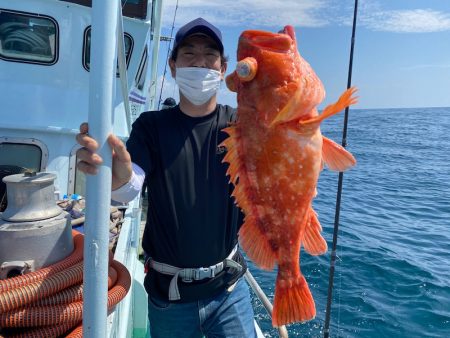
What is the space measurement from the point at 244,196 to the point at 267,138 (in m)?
0.33

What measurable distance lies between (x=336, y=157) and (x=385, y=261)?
26.9 feet

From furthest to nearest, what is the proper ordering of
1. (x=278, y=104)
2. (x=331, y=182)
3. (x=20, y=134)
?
(x=331, y=182)
(x=20, y=134)
(x=278, y=104)

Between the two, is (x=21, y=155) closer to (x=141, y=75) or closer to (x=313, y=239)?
(x=141, y=75)

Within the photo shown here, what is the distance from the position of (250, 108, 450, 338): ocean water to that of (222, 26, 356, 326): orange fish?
4.98 metres

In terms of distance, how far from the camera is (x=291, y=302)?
1.93 meters

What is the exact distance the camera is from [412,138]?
30.9 metres

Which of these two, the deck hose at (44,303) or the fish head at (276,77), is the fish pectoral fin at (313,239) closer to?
the fish head at (276,77)

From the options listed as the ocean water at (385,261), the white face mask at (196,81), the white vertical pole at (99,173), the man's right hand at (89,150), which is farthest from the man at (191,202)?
the ocean water at (385,261)

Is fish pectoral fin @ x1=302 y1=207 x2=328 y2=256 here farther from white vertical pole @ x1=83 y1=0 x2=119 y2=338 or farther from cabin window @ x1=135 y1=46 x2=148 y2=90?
cabin window @ x1=135 y1=46 x2=148 y2=90

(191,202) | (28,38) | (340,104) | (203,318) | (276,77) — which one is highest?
(28,38)

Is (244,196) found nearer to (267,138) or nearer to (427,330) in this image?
(267,138)

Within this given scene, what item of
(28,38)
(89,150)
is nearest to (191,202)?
(89,150)

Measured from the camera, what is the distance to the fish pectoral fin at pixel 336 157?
184 cm

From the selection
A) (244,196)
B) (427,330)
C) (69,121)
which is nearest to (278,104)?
(244,196)
